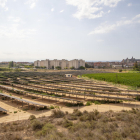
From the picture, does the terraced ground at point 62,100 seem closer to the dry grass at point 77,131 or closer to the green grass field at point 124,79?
the dry grass at point 77,131

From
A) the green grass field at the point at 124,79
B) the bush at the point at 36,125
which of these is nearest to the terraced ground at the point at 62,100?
the bush at the point at 36,125

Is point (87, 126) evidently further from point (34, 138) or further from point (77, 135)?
point (34, 138)

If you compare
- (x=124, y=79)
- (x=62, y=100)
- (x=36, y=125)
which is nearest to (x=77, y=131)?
(x=36, y=125)

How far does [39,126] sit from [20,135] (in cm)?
115

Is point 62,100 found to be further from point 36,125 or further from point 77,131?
point 77,131

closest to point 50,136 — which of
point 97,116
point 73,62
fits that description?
point 97,116

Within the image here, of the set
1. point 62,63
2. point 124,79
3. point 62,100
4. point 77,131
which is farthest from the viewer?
point 62,63

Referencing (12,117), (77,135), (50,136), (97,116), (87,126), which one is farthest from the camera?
(12,117)

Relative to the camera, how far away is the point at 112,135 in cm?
597

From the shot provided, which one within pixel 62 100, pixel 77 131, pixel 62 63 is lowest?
pixel 62 100

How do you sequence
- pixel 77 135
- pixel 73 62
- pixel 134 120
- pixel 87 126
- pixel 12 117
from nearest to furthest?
pixel 77 135
pixel 87 126
pixel 134 120
pixel 12 117
pixel 73 62

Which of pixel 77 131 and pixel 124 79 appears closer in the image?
pixel 77 131

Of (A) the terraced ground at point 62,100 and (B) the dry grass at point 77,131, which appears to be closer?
(B) the dry grass at point 77,131

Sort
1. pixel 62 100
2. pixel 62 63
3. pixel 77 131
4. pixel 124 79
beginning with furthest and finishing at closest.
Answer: pixel 62 63
pixel 124 79
pixel 62 100
pixel 77 131
